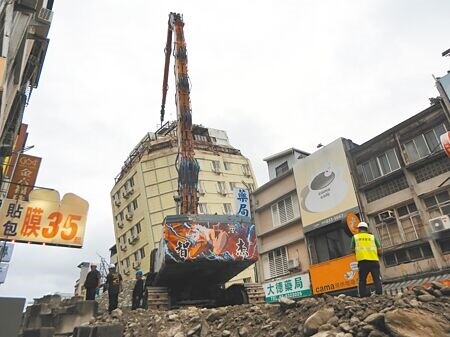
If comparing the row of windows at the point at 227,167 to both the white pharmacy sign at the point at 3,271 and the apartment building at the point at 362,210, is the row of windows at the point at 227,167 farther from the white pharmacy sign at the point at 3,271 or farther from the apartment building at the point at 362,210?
the white pharmacy sign at the point at 3,271

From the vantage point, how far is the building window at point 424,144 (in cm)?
1580

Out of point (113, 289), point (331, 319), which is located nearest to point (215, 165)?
point (113, 289)

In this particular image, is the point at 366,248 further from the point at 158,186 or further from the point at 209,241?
the point at 158,186

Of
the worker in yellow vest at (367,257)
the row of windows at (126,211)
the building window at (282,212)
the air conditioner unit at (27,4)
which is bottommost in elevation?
the worker in yellow vest at (367,257)

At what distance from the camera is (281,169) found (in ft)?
82.8

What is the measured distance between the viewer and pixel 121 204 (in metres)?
41.7

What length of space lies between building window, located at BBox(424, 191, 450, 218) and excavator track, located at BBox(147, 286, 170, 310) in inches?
473

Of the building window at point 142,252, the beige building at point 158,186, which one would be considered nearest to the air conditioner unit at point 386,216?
the beige building at point 158,186

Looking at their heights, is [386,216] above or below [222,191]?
below

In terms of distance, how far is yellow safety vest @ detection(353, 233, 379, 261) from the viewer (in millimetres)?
7129

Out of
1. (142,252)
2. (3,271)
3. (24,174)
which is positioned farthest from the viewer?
(142,252)

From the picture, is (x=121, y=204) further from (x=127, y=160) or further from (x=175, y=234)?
(x=175, y=234)

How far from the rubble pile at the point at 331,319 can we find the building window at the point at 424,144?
12479mm

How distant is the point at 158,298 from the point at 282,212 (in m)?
11.3
